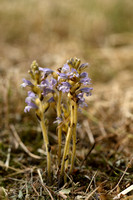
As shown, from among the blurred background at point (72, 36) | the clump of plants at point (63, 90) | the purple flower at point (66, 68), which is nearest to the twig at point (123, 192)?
A: the clump of plants at point (63, 90)

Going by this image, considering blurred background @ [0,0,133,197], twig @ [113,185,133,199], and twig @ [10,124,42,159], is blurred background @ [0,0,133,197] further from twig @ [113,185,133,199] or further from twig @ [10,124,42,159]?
twig @ [113,185,133,199]

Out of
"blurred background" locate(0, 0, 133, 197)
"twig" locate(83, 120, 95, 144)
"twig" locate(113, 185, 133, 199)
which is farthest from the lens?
"blurred background" locate(0, 0, 133, 197)

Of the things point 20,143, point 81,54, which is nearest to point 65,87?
point 20,143

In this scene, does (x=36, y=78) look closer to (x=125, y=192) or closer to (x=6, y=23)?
(x=125, y=192)

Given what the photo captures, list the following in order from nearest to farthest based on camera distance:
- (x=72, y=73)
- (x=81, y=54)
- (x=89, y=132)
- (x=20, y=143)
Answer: (x=72, y=73), (x=20, y=143), (x=89, y=132), (x=81, y=54)

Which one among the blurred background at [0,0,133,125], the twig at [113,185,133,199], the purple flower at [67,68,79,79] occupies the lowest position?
the twig at [113,185,133,199]

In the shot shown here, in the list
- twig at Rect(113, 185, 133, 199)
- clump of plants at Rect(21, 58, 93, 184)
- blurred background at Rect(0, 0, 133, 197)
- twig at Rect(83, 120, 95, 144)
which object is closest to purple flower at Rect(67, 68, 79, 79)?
clump of plants at Rect(21, 58, 93, 184)

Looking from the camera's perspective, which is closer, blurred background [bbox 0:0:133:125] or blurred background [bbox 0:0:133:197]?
blurred background [bbox 0:0:133:197]

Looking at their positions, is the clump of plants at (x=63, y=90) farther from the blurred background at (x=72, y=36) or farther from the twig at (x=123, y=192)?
the blurred background at (x=72, y=36)

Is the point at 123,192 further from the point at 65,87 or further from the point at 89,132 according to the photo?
the point at 89,132
